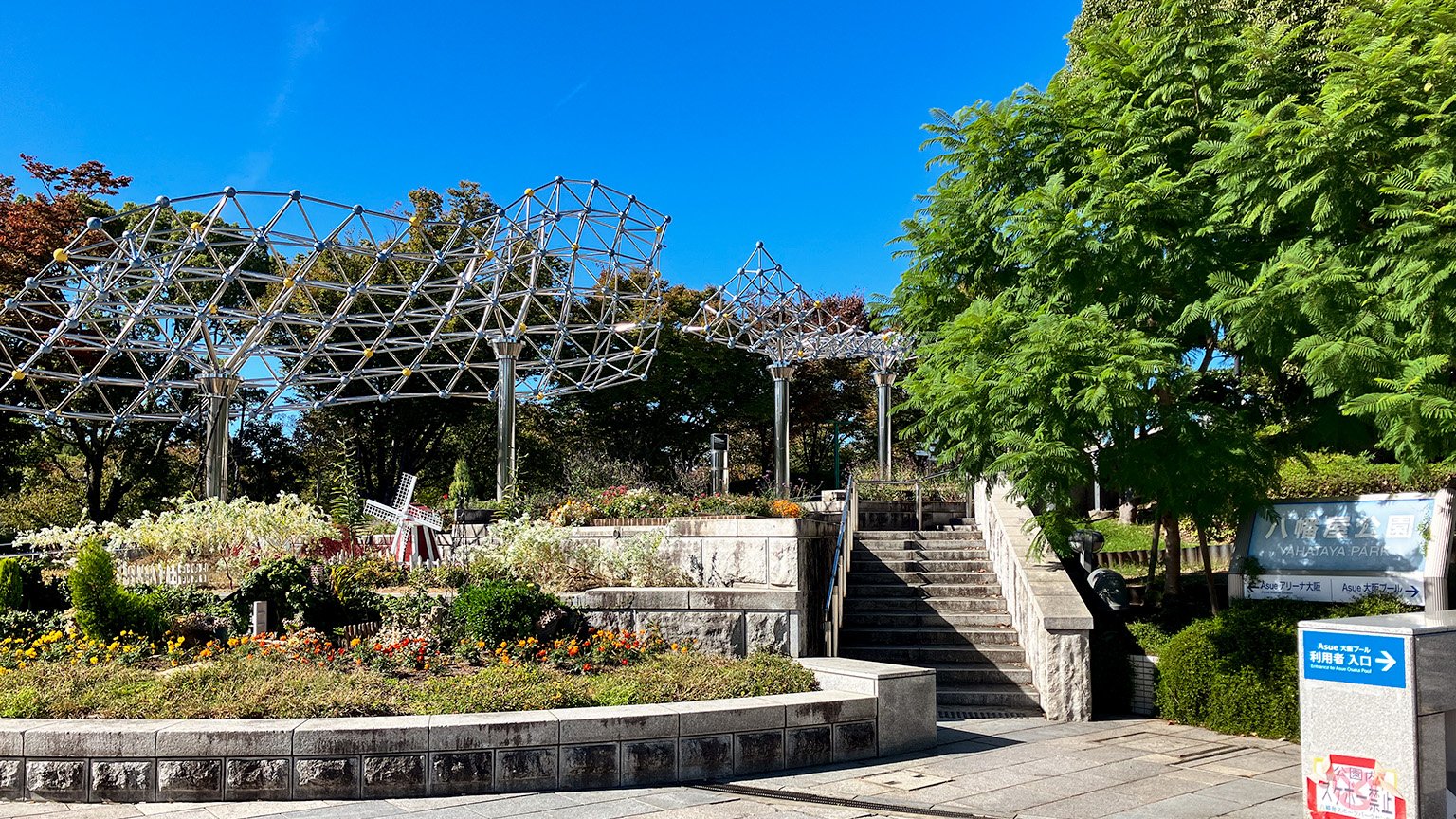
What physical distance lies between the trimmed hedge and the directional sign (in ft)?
13.0

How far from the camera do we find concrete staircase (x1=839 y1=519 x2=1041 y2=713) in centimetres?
1216

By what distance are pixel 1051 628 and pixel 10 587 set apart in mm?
11249

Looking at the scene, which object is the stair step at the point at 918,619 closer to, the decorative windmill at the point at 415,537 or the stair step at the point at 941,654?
the stair step at the point at 941,654

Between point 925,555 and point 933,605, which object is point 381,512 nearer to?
point 925,555

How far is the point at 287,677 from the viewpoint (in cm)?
855

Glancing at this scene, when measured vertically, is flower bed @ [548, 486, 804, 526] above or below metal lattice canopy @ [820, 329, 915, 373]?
below

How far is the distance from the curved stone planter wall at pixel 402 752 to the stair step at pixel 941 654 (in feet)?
15.2

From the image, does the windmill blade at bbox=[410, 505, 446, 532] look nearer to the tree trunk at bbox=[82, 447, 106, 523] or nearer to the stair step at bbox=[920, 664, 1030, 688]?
the stair step at bbox=[920, 664, 1030, 688]

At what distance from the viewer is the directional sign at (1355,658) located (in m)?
5.98

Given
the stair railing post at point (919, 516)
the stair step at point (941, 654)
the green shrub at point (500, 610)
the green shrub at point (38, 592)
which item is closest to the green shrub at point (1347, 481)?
the stair step at point (941, 654)

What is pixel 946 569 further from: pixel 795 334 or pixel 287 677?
pixel 795 334

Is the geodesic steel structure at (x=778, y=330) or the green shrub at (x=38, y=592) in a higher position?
the geodesic steel structure at (x=778, y=330)

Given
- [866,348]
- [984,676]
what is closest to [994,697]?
[984,676]

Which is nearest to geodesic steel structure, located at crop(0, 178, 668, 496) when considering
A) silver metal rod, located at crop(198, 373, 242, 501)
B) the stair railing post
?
silver metal rod, located at crop(198, 373, 242, 501)
